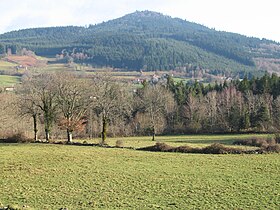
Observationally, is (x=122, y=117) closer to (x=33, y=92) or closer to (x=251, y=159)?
(x=33, y=92)

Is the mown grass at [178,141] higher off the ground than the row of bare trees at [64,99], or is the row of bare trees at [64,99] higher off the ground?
the row of bare trees at [64,99]

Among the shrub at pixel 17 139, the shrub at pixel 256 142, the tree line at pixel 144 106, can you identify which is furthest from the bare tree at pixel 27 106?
the shrub at pixel 256 142

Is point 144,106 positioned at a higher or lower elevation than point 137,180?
higher

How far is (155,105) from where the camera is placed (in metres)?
80.6

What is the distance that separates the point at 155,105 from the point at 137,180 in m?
53.2

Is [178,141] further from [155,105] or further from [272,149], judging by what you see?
[272,149]

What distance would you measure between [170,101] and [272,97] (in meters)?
26.0

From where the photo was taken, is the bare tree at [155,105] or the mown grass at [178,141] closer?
the mown grass at [178,141]

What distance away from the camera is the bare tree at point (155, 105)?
79.8 meters

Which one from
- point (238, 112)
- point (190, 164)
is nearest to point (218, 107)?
point (238, 112)

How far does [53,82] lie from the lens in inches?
2127

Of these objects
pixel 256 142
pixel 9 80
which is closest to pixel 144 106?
pixel 256 142

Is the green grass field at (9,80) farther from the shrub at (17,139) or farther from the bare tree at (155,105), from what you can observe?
the shrub at (17,139)

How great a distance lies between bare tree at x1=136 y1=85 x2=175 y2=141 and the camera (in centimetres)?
7983
